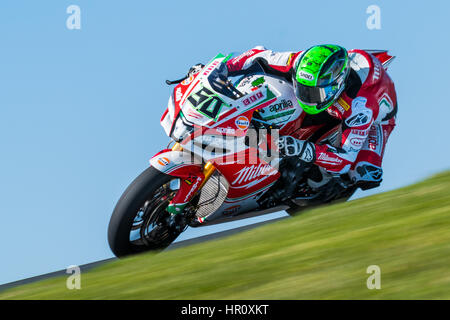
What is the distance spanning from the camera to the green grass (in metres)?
3.37

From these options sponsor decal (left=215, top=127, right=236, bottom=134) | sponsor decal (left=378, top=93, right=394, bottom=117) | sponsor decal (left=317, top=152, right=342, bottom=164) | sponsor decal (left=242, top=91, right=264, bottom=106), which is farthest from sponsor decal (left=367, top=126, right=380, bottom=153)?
sponsor decal (left=215, top=127, right=236, bottom=134)

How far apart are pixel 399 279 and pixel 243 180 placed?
8.36 ft

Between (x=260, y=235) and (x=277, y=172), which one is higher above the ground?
(x=277, y=172)

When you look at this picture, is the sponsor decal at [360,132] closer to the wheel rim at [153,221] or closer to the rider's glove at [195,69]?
the rider's glove at [195,69]

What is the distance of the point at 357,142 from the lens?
6352 millimetres

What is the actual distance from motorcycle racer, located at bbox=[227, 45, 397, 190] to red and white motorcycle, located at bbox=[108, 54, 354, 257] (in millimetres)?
145

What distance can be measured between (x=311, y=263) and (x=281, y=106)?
238cm

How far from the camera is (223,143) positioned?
548cm

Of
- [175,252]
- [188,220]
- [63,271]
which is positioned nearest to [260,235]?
[175,252]

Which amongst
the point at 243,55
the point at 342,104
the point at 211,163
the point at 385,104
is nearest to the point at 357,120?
the point at 342,104

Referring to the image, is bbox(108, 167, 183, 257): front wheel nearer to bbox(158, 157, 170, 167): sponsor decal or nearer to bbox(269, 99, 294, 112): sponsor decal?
bbox(158, 157, 170, 167): sponsor decal

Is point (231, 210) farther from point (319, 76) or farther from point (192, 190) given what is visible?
point (319, 76)

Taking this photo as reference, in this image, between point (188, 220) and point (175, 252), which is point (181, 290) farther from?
point (188, 220)
